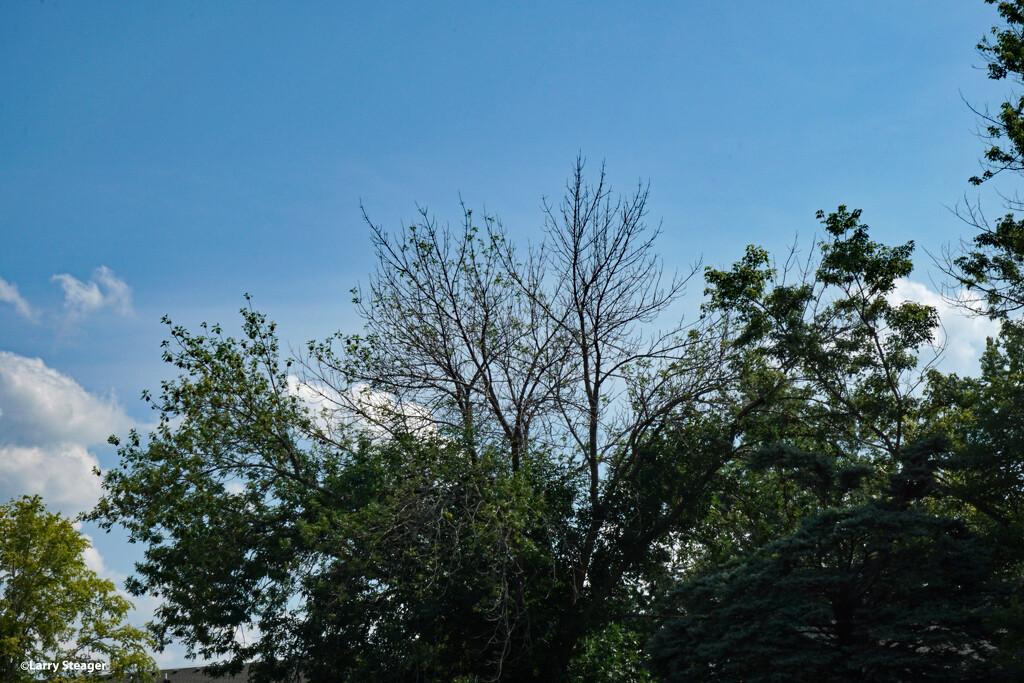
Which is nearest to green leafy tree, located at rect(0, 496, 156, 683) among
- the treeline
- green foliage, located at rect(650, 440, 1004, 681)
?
the treeline

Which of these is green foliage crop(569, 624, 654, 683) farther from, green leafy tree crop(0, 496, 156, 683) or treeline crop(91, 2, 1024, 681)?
green leafy tree crop(0, 496, 156, 683)

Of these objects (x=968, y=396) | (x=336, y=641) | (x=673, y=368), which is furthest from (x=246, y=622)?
(x=968, y=396)

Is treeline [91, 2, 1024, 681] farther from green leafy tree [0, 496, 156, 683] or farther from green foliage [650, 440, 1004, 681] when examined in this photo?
green leafy tree [0, 496, 156, 683]

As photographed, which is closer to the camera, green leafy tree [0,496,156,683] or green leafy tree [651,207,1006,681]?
green leafy tree [651,207,1006,681]

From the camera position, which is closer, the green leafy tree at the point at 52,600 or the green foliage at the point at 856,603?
the green foliage at the point at 856,603

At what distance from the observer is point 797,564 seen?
44.8ft

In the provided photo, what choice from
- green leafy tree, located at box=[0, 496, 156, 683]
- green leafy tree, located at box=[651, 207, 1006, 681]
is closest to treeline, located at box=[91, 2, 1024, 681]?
green leafy tree, located at box=[651, 207, 1006, 681]

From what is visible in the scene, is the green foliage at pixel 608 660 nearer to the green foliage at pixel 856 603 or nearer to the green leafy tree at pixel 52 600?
the green foliage at pixel 856 603

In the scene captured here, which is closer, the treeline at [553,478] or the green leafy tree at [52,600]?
the treeline at [553,478]

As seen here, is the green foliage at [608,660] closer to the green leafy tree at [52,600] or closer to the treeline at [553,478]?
the treeline at [553,478]

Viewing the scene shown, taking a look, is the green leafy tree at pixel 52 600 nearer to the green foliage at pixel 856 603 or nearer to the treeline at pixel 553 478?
the treeline at pixel 553 478

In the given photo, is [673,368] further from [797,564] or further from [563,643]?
[563,643]

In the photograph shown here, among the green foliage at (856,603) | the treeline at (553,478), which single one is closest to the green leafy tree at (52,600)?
the treeline at (553,478)

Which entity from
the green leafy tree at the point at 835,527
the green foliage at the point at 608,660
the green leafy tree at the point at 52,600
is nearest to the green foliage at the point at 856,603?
the green leafy tree at the point at 835,527
